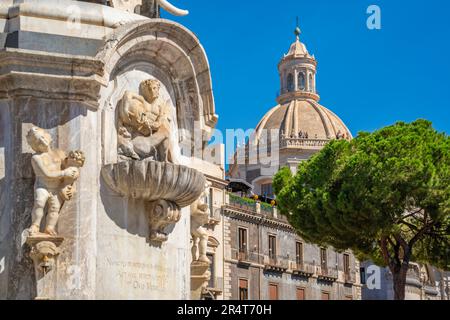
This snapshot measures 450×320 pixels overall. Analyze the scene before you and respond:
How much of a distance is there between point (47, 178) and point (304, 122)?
87.7m

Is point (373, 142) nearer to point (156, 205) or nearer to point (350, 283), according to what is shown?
point (156, 205)

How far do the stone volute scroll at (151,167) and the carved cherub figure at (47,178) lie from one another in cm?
79

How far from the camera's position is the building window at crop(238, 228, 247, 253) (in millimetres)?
61562

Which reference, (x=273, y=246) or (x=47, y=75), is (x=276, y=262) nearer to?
(x=273, y=246)

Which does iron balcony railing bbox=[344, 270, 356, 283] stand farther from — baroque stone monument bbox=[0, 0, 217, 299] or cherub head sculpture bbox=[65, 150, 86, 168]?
cherub head sculpture bbox=[65, 150, 86, 168]

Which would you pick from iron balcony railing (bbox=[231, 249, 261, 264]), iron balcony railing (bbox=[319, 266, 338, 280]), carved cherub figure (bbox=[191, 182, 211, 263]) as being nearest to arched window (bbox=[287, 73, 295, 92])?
iron balcony railing (bbox=[319, 266, 338, 280])

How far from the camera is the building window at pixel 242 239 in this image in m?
61.6

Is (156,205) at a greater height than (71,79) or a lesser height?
lesser

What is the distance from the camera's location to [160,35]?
46.1 feet

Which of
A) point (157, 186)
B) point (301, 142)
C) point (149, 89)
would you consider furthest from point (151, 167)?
point (301, 142)

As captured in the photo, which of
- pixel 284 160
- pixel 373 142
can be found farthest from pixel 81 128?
pixel 284 160

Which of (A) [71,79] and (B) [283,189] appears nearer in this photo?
(A) [71,79]
